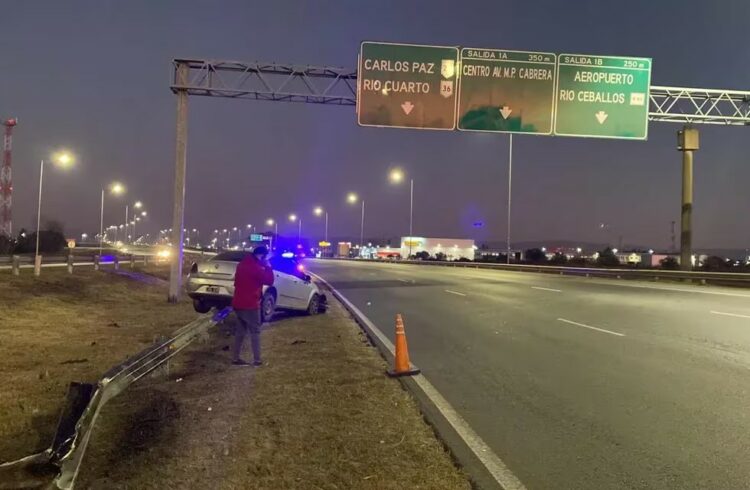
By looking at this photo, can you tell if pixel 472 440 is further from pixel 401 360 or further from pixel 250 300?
pixel 250 300

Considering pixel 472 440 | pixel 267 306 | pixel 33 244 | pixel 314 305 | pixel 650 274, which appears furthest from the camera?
pixel 33 244

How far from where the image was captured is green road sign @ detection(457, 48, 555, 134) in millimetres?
20625

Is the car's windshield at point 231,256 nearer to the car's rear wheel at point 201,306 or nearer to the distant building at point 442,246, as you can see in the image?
the car's rear wheel at point 201,306

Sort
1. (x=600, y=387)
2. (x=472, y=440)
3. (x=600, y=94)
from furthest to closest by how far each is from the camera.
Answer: (x=600, y=94), (x=600, y=387), (x=472, y=440)

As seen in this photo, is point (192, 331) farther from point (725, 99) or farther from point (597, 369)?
point (725, 99)

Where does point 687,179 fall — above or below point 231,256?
above

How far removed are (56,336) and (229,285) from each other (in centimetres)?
409

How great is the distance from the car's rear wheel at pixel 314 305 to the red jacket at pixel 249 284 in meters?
7.08

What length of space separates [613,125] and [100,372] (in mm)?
18245

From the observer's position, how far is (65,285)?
2047 centimetres

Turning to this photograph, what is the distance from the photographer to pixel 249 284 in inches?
363

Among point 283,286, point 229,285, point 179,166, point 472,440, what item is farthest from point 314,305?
point 472,440

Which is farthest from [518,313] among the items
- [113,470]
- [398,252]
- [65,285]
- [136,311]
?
[398,252]

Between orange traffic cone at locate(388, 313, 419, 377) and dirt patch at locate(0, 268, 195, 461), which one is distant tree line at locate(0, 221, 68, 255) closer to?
dirt patch at locate(0, 268, 195, 461)
